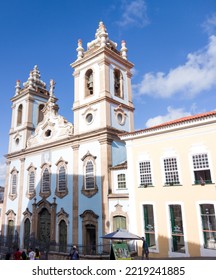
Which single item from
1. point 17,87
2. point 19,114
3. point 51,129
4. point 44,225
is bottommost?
point 44,225

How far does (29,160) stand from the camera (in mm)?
28969

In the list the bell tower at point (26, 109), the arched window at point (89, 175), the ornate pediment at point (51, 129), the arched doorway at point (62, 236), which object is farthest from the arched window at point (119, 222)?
the bell tower at point (26, 109)

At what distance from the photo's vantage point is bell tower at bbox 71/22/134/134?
23.2m

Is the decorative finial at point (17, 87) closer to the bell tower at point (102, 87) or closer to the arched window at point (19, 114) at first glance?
the arched window at point (19, 114)

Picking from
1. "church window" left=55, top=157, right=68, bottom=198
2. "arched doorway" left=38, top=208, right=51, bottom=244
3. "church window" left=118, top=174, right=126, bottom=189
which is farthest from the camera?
"arched doorway" left=38, top=208, right=51, bottom=244

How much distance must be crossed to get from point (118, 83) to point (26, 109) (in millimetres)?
13284

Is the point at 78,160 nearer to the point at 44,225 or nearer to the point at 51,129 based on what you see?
the point at 51,129

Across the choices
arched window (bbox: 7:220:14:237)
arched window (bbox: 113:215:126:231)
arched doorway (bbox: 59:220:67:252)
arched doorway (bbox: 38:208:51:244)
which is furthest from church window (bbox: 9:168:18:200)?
arched window (bbox: 113:215:126:231)

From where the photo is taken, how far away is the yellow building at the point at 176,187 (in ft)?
47.3

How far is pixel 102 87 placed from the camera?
926 inches

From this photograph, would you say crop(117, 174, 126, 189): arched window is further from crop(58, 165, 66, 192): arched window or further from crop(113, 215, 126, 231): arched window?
crop(58, 165, 66, 192): arched window

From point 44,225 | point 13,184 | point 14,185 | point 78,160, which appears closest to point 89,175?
point 78,160

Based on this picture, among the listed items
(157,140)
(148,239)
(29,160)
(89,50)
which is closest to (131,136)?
(157,140)

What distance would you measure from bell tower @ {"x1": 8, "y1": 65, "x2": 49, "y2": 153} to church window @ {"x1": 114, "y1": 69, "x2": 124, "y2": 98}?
12.5 m
